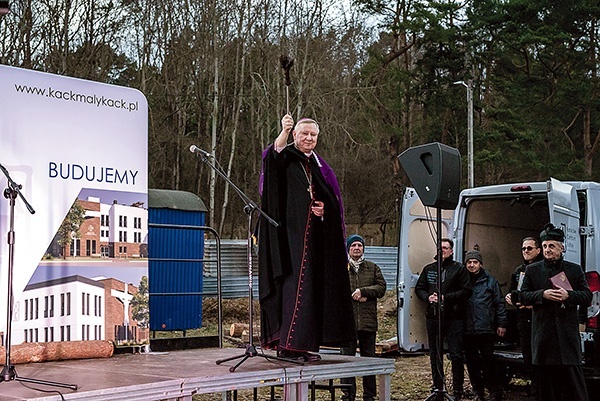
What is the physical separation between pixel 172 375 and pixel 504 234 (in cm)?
572

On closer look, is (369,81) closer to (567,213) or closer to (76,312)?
(567,213)

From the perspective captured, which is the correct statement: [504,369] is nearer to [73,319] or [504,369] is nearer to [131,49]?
[73,319]

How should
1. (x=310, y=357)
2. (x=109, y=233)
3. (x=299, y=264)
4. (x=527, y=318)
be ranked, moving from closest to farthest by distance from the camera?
(x=299, y=264) → (x=310, y=357) → (x=109, y=233) → (x=527, y=318)

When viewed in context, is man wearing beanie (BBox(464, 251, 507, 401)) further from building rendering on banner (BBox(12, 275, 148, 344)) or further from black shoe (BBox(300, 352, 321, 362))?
building rendering on banner (BBox(12, 275, 148, 344))

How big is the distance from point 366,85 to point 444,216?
23.3 metres

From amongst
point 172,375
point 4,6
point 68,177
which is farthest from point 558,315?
point 4,6

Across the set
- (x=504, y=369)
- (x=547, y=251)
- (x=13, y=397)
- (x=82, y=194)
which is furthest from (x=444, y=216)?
(x=13, y=397)

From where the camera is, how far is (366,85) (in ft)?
107

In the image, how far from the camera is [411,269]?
898 centimetres

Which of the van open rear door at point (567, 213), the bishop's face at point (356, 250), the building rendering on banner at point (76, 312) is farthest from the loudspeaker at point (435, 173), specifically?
the building rendering on banner at point (76, 312)

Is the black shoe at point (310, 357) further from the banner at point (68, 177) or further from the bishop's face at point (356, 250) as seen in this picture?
the bishop's face at point (356, 250)

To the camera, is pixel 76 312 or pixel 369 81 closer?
pixel 76 312

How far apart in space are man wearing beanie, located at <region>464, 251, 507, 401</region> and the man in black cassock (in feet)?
9.75

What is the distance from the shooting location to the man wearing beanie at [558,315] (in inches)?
285
